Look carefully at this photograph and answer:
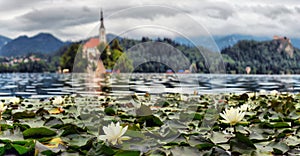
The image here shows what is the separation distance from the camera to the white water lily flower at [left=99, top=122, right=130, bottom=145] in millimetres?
1520

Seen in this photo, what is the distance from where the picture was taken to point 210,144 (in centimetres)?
153

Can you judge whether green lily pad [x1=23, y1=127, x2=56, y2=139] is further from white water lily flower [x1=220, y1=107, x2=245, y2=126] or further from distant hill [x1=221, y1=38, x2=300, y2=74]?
distant hill [x1=221, y1=38, x2=300, y2=74]

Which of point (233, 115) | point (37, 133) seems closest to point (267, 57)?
point (233, 115)

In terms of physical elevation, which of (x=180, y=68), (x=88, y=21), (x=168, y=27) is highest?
(x=88, y=21)

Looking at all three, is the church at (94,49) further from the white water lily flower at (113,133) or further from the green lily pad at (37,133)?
the white water lily flower at (113,133)

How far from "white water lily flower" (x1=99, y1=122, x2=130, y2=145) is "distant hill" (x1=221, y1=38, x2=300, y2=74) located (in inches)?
874

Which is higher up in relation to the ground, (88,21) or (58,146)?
(88,21)

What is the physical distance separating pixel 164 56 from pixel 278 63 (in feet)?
76.6

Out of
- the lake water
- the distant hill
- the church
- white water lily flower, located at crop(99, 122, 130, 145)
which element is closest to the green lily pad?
white water lily flower, located at crop(99, 122, 130, 145)

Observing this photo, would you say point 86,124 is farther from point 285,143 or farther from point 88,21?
point 88,21

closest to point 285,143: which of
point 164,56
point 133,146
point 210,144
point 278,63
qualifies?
point 210,144

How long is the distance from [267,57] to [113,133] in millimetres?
25478

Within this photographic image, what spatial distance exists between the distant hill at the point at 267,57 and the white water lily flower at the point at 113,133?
22212 millimetres

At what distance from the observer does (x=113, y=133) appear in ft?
4.99
